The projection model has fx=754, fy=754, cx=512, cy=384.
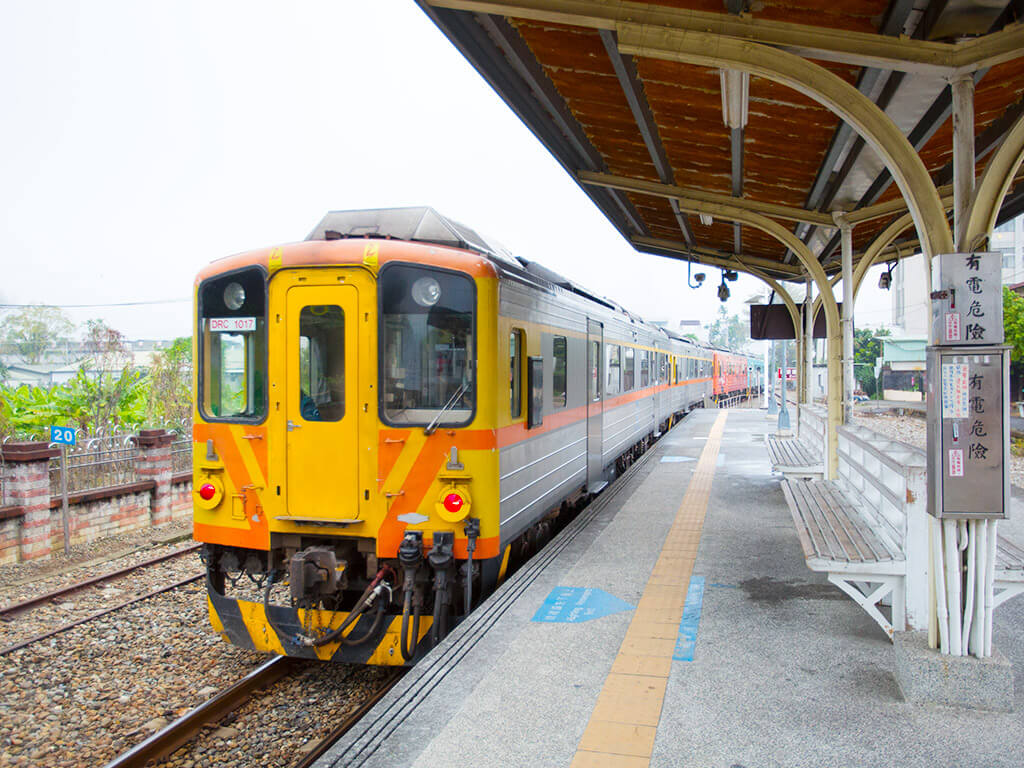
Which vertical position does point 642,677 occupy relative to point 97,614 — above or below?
above

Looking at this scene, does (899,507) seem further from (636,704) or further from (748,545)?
(748,545)

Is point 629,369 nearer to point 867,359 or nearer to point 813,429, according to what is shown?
point 813,429

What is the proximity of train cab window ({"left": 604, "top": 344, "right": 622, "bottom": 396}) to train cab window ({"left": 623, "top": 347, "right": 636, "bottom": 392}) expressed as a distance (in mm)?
476

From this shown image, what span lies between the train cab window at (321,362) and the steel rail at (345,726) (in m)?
1.75

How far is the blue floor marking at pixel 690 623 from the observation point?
4.26 meters

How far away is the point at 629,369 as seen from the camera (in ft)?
37.4

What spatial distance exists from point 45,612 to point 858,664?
22.0 feet

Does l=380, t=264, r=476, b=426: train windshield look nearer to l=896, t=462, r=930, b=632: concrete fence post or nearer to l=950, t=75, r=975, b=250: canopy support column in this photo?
l=896, t=462, r=930, b=632: concrete fence post

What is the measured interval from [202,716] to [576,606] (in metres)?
2.40

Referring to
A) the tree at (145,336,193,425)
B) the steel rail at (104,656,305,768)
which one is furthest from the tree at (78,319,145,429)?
the steel rail at (104,656,305,768)

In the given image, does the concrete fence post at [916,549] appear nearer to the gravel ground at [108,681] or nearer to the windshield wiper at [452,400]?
the windshield wiper at [452,400]

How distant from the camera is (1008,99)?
4836 mm

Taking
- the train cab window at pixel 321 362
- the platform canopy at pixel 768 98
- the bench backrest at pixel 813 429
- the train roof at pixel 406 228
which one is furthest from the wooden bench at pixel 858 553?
the bench backrest at pixel 813 429

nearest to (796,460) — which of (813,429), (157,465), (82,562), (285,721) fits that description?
(813,429)
